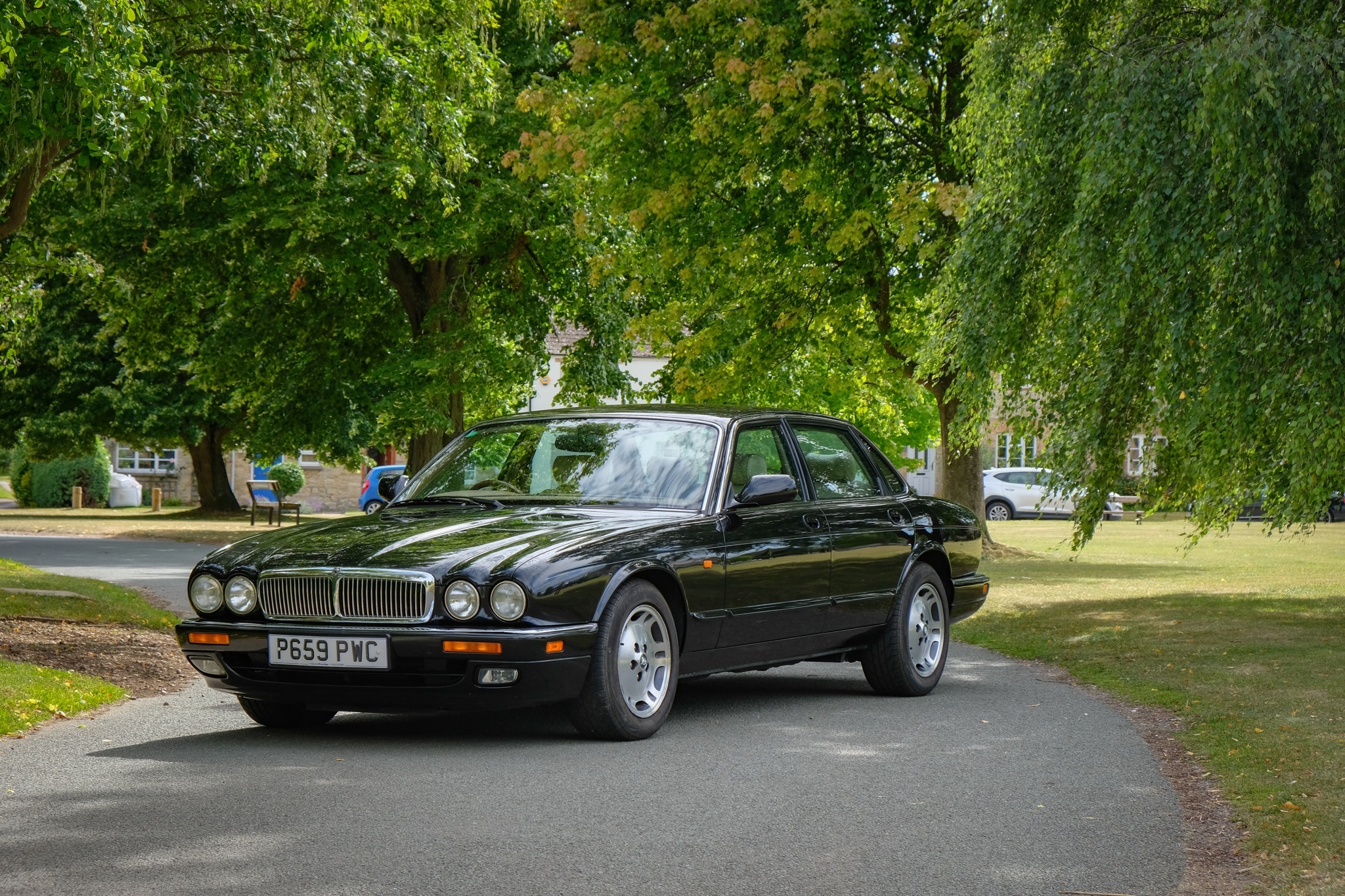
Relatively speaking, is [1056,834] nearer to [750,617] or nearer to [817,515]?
[750,617]

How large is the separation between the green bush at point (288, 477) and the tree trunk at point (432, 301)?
21509 mm

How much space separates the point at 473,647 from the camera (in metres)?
6.95

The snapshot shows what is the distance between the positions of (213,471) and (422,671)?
39.4 meters

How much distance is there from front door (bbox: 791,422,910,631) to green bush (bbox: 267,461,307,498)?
4098cm

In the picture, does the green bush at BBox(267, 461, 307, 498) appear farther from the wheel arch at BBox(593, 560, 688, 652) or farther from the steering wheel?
the wheel arch at BBox(593, 560, 688, 652)

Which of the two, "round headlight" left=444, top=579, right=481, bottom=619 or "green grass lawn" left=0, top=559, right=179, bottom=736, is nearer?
"round headlight" left=444, top=579, right=481, bottom=619

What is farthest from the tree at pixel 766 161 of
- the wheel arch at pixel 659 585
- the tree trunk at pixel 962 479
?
the wheel arch at pixel 659 585

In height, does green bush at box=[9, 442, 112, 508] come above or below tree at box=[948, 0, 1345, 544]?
below

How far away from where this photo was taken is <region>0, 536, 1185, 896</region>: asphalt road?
4.94 meters

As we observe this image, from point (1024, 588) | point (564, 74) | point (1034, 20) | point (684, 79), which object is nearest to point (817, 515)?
point (1034, 20)

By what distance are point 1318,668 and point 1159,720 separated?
9.19 feet

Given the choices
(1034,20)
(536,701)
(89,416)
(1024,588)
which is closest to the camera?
(536,701)

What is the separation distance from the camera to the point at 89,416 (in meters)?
41.6

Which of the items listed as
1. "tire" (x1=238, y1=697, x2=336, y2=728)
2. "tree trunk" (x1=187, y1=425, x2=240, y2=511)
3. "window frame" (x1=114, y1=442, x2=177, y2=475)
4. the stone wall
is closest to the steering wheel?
"tire" (x1=238, y1=697, x2=336, y2=728)
